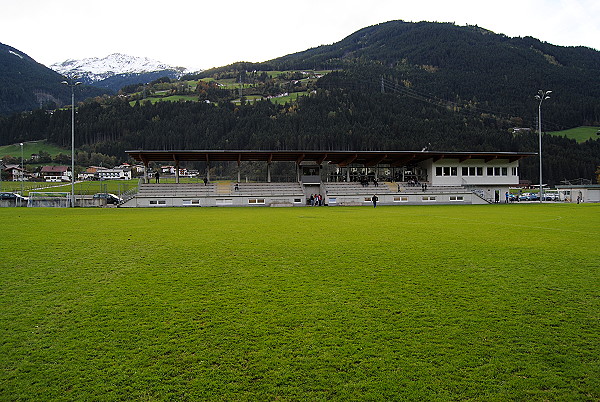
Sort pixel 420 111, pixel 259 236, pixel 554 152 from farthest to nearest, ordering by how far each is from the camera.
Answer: pixel 420 111, pixel 554 152, pixel 259 236

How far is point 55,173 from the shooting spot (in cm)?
10412

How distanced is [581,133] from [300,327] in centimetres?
16880

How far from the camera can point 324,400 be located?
165 inches

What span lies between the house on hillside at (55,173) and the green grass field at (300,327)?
9960 centimetres

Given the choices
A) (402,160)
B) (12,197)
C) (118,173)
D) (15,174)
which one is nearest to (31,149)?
(118,173)

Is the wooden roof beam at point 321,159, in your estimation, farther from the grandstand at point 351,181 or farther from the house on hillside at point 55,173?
the house on hillside at point 55,173

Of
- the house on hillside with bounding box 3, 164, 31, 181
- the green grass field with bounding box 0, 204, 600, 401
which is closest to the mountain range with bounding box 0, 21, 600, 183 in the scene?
the house on hillside with bounding box 3, 164, 31, 181

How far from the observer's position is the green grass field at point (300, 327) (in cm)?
450

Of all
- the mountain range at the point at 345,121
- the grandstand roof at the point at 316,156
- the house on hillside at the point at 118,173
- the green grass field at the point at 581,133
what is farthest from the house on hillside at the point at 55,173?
the green grass field at the point at 581,133

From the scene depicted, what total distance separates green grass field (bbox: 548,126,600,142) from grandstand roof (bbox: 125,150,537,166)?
98.6m

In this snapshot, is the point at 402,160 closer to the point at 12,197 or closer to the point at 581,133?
the point at 12,197

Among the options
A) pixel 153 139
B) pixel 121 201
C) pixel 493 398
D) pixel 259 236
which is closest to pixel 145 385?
pixel 493 398

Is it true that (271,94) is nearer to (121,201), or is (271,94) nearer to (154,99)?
(154,99)

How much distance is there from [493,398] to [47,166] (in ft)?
415
